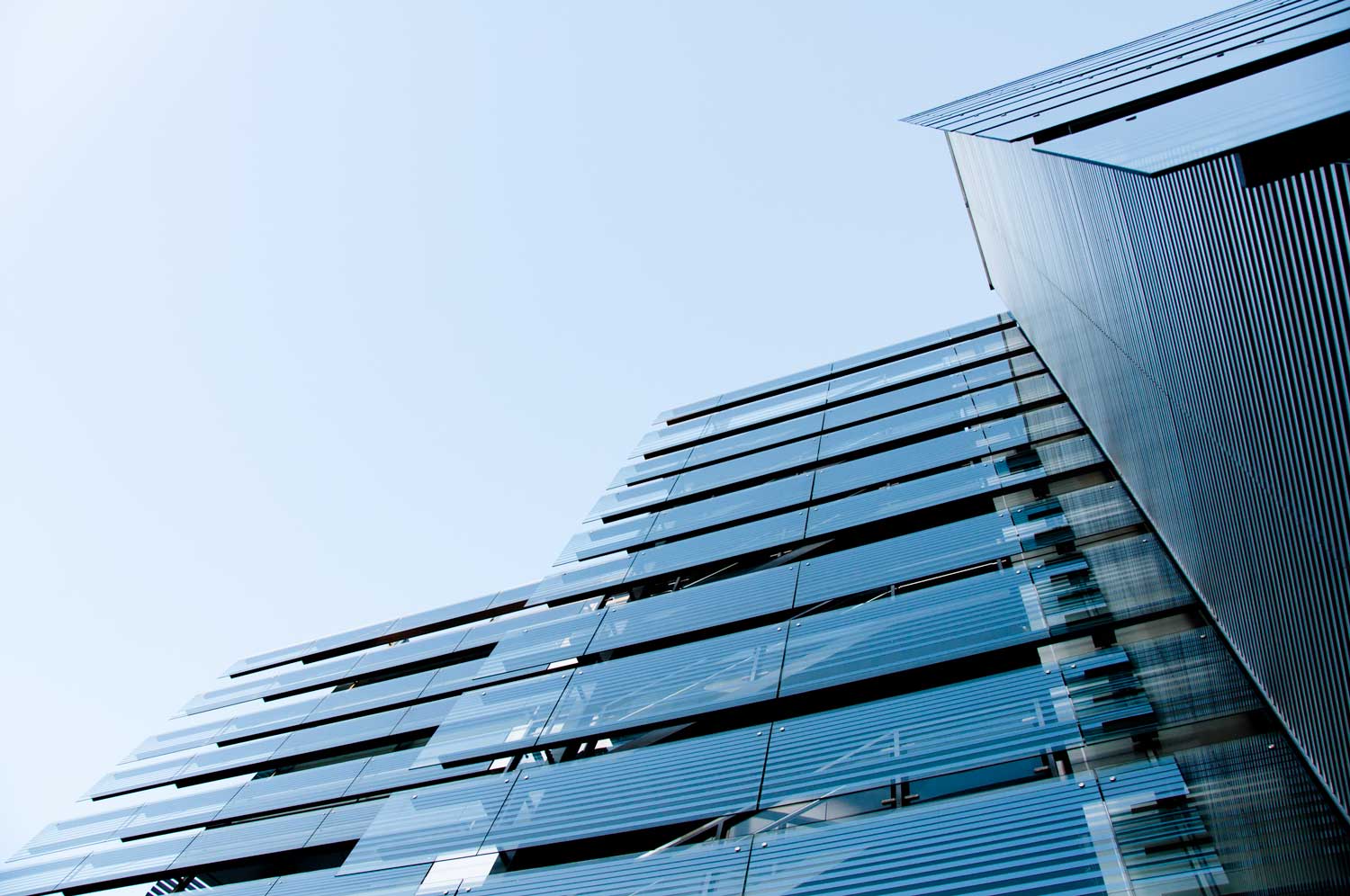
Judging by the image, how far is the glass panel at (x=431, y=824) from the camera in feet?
22.8

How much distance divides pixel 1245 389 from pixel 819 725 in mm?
3451

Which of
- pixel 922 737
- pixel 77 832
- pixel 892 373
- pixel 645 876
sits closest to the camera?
pixel 645 876

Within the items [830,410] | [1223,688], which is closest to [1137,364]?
[1223,688]

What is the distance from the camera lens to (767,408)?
15.5 m

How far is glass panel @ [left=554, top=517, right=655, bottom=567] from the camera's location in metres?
11.6

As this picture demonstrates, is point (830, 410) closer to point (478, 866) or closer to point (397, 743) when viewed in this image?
point (397, 743)

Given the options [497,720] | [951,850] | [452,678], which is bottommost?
[951,850]

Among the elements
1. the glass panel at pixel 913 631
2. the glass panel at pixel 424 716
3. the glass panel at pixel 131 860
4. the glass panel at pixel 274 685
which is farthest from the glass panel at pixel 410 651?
the glass panel at pixel 913 631

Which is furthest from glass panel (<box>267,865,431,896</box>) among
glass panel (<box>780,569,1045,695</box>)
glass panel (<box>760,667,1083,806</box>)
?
glass panel (<box>780,569,1045,695</box>)

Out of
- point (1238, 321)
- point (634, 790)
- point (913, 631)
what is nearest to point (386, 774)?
point (634, 790)

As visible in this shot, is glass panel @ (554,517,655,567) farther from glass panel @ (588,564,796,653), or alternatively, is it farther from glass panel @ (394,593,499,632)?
glass panel @ (394,593,499,632)

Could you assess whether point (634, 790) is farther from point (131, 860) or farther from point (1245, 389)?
point (131, 860)

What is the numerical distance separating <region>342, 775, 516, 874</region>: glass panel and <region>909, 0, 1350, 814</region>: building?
5078mm

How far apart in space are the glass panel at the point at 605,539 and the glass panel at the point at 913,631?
13.6ft
